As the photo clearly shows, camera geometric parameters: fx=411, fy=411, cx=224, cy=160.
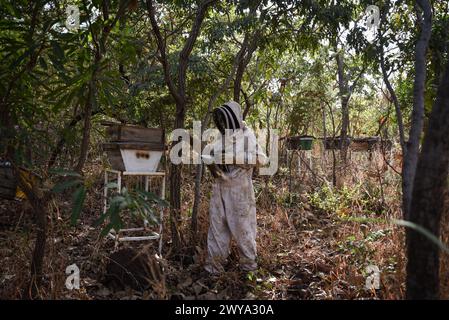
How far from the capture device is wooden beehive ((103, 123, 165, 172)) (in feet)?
12.7

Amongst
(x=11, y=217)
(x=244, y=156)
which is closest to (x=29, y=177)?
(x=244, y=156)

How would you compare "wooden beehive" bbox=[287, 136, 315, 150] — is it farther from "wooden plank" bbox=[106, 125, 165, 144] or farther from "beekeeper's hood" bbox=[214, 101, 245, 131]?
"wooden plank" bbox=[106, 125, 165, 144]

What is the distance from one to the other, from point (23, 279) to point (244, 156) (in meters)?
2.07

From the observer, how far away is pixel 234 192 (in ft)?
12.6

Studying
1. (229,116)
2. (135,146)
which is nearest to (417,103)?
(229,116)

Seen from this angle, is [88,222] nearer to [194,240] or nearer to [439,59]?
[194,240]

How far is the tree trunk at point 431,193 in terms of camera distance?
188 cm

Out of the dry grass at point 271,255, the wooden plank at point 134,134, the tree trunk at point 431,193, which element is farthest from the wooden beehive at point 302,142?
the tree trunk at point 431,193

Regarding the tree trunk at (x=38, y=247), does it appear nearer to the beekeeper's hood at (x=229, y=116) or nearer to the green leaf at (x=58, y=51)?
the green leaf at (x=58, y=51)

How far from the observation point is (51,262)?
3311 mm

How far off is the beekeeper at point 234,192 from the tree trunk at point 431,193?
1978 millimetres

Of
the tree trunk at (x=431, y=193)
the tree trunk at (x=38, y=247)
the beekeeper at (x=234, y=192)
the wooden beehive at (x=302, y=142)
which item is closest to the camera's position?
the tree trunk at (x=431, y=193)

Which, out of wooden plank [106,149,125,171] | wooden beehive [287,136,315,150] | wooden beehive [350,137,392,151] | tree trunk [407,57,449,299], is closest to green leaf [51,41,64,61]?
wooden plank [106,149,125,171]

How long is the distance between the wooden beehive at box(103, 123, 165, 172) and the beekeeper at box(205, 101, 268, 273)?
617 mm
